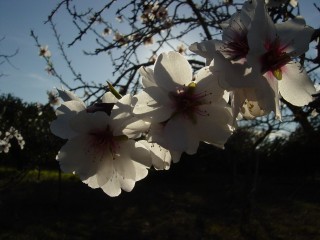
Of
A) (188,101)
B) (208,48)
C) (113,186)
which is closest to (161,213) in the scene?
(113,186)

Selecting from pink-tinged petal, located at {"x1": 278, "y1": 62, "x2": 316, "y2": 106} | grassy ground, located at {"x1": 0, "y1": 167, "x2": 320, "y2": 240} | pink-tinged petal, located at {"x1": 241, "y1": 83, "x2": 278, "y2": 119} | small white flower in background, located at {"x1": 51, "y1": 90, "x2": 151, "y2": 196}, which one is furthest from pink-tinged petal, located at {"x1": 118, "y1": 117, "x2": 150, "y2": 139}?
grassy ground, located at {"x1": 0, "y1": 167, "x2": 320, "y2": 240}

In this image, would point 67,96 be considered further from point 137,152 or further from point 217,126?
point 217,126

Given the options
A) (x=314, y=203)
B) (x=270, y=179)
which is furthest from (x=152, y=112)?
(x=270, y=179)

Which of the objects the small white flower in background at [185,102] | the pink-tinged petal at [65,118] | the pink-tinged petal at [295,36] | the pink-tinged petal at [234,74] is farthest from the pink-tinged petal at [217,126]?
the pink-tinged petal at [65,118]

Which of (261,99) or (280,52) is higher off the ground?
(280,52)

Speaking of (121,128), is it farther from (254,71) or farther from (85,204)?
(85,204)

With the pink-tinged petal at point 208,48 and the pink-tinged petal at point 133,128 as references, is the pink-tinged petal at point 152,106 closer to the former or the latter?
the pink-tinged petal at point 133,128
